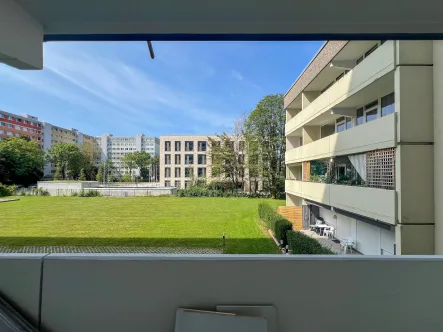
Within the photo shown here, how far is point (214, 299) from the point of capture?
1.95ft

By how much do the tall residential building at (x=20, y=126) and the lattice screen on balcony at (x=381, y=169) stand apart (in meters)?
5.10

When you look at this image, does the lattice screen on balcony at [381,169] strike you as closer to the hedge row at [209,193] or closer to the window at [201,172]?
the hedge row at [209,193]

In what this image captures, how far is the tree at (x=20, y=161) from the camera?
298 centimetres

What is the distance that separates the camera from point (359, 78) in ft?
11.7

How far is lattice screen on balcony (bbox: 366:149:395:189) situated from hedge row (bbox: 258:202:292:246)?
5.32 ft

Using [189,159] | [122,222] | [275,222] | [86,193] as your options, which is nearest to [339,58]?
[275,222]

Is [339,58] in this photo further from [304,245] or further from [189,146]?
[189,146]

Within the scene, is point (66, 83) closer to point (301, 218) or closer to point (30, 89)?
point (30, 89)

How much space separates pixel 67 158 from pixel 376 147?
5384 mm
